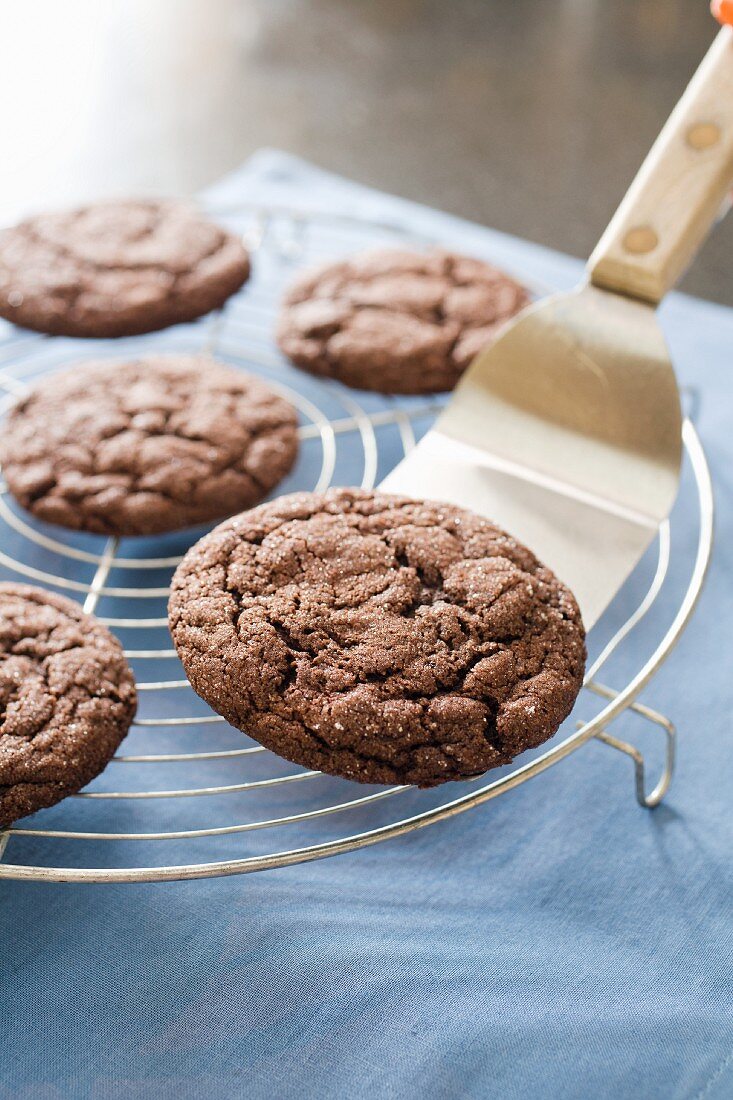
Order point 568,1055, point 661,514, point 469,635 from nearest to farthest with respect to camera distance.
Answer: point 568,1055 → point 469,635 → point 661,514

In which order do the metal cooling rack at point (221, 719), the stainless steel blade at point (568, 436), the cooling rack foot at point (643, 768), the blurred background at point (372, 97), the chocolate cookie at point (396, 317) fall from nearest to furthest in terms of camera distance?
the metal cooling rack at point (221, 719)
the cooling rack foot at point (643, 768)
the stainless steel blade at point (568, 436)
the chocolate cookie at point (396, 317)
the blurred background at point (372, 97)

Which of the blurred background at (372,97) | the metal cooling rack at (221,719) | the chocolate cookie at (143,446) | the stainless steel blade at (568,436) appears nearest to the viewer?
the metal cooling rack at (221,719)

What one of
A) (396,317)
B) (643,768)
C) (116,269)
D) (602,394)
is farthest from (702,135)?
(116,269)

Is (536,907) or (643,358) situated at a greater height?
(643,358)

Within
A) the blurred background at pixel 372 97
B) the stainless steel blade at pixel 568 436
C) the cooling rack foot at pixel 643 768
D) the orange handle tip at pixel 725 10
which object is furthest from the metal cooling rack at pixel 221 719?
the blurred background at pixel 372 97

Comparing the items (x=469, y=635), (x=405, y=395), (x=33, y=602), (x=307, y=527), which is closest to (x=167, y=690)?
(x=33, y=602)

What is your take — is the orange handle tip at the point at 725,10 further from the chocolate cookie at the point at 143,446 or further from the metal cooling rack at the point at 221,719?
the chocolate cookie at the point at 143,446

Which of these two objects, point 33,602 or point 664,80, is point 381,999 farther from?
point 664,80

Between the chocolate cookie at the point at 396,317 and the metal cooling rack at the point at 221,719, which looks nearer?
the metal cooling rack at the point at 221,719

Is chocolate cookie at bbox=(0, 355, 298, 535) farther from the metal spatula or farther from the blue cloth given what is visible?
the blue cloth
